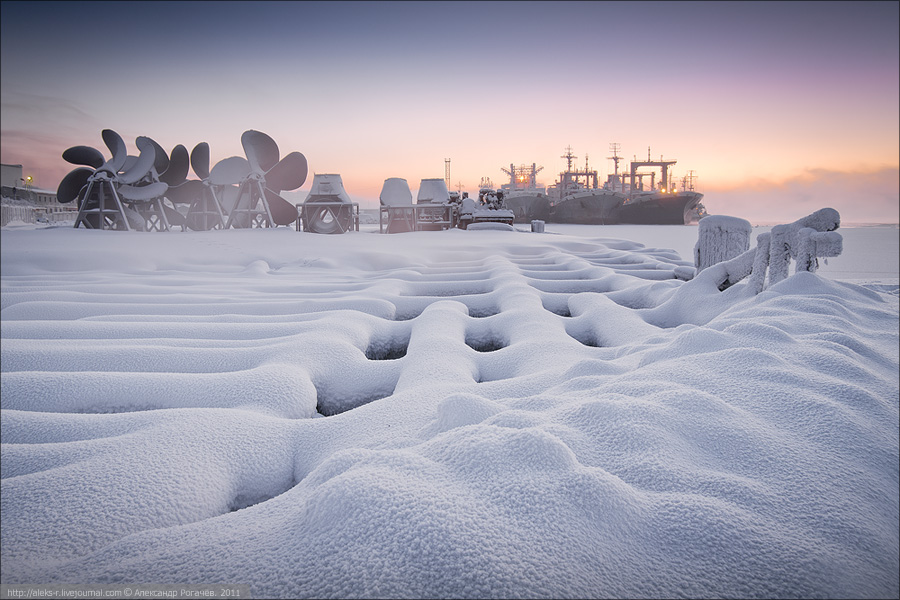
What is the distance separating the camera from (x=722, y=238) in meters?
3.64

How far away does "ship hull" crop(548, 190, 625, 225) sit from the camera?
37.3 metres

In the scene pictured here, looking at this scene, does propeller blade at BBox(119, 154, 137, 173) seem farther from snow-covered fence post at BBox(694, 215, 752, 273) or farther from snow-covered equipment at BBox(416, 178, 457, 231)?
snow-covered fence post at BBox(694, 215, 752, 273)

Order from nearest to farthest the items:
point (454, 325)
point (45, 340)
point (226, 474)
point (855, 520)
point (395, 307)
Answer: point (855, 520), point (226, 474), point (45, 340), point (454, 325), point (395, 307)

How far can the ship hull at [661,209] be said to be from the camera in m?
36.0

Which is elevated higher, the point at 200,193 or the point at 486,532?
the point at 200,193

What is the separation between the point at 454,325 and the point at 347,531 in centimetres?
203

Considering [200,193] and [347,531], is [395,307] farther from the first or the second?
[200,193]

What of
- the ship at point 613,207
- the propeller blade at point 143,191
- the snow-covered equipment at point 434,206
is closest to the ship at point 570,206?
the ship at point 613,207

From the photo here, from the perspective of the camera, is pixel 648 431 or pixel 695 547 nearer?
pixel 695 547

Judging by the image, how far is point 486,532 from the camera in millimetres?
718

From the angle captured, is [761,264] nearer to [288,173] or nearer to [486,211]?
[486,211]

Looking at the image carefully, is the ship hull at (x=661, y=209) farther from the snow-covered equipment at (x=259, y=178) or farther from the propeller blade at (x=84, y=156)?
the propeller blade at (x=84, y=156)

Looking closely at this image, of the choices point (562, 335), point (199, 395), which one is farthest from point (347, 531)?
point (562, 335)

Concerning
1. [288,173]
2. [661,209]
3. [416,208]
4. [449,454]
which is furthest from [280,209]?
[661,209]
